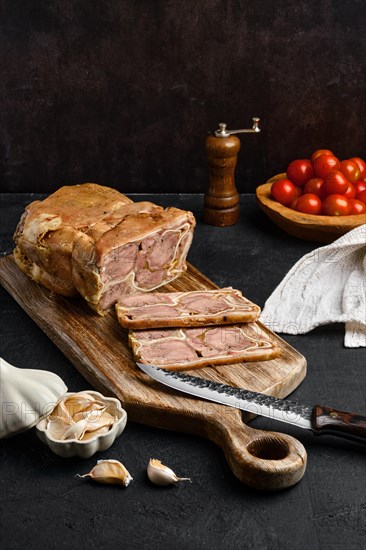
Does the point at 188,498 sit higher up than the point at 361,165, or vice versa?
the point at 361,165

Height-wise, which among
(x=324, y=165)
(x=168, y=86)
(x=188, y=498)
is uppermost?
(x=168, y=86)

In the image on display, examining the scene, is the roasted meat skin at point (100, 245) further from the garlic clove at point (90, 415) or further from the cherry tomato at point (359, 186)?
the cherry tomato at point (359, 186)

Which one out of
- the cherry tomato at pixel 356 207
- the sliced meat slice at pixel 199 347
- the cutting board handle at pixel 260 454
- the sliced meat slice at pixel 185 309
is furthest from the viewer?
the cherry tomato at pixel 356 207

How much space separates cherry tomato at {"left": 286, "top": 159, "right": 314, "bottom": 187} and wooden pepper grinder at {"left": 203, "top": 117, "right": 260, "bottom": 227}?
1.01 ft

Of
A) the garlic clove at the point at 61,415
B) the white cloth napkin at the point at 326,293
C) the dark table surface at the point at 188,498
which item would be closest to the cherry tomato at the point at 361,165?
the white cloth napkin at the point at 326,293

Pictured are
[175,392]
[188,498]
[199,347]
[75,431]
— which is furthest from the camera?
[199,347]

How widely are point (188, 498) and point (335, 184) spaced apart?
7.11ft

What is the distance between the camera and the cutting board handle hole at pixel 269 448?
2.66m

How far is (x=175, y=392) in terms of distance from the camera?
2939 millimetres

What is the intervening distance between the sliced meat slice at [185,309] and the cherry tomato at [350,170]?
4.32 feet

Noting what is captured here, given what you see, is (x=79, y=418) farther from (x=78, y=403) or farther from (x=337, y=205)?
(x=337, y=205)

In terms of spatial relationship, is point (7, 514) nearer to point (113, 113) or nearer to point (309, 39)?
point (113, 113)

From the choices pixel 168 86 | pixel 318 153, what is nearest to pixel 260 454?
pixel 318 153

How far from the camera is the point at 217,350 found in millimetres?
3129
